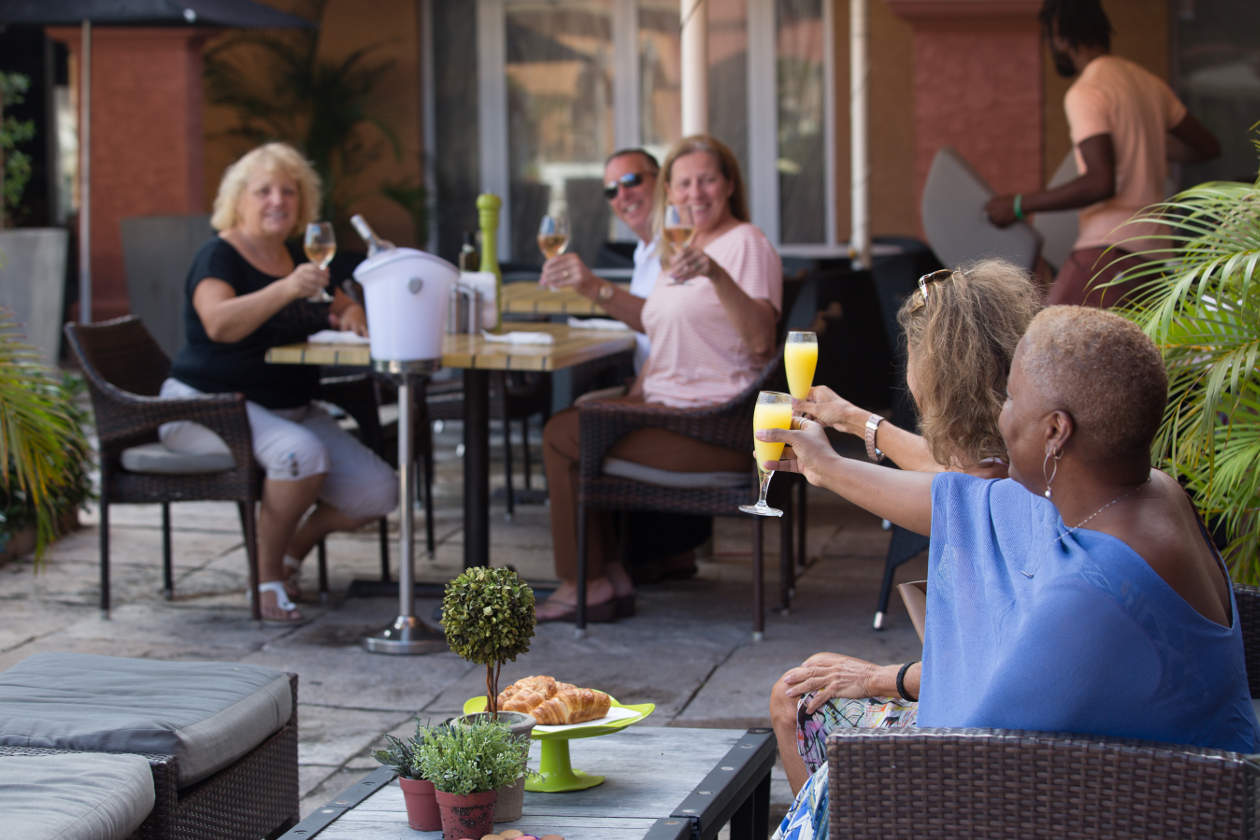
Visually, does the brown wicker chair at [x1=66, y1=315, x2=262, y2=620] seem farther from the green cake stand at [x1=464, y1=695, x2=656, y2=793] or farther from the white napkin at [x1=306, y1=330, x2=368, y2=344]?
the green cake stand at [x1=464, y1=695, x2=656, y2=793]

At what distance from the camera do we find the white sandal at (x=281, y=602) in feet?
15.1

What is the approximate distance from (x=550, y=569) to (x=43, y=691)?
2.74 meters

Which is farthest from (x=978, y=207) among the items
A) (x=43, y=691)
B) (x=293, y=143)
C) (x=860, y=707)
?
(x=293, y=143)

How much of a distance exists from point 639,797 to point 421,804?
33cm

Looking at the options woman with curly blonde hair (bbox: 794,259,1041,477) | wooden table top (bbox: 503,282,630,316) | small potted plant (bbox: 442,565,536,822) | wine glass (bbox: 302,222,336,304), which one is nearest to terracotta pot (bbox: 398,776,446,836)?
small potted plant (bbox: 442,565,536,822)

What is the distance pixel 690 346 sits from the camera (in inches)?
172

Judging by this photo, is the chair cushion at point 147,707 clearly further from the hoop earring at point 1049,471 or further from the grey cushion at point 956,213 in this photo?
the grey cushion at point 956,213

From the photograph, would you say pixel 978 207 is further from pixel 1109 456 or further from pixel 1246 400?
pixel 1109 456

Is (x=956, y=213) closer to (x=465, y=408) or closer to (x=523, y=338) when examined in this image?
(x=523, y=338)

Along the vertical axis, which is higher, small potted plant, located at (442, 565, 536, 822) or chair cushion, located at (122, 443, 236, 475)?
chair cushion, located at (122, 443, 236, 475)

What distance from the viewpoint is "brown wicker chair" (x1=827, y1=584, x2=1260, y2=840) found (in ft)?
5.38

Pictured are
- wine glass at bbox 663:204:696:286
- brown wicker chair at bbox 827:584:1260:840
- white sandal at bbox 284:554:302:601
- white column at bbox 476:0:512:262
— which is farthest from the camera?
white column at bbox 476:0:512:262

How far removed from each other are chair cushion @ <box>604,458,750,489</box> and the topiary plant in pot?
2.10 meters

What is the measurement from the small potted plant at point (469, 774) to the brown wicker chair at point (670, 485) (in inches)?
86.8
